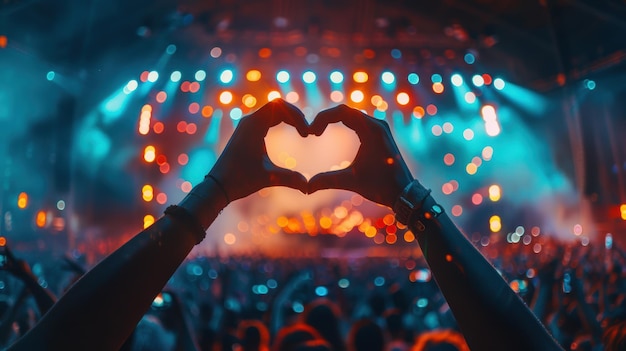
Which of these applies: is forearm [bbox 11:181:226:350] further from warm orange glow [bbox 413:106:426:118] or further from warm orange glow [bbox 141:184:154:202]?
warm orange glow [bbox 141:184:154:202]

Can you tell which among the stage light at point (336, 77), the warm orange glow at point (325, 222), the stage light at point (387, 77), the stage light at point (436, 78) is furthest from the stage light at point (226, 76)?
the warm orange glow at point (325, 222)

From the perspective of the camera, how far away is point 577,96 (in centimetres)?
1859

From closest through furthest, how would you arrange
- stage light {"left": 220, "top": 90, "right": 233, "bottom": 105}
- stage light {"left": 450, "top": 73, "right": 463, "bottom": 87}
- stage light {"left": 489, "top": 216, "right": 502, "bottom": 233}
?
stage light {"left": 450, "top": 73, "right": 463, "bottom": 87}
stage light {"left": 220, "top": 90, "right": 233, "bottom": 105}
stage light {"left": 489, "top": 216, "right": 502, "bottom": 233}

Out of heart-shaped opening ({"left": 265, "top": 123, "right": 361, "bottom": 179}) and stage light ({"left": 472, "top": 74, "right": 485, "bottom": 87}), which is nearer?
stage light ({"left": 472, "top": 74, "right": 485, "bottom": 87})

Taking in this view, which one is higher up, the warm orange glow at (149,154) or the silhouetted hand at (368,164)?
the warm orange glow at (149,154)

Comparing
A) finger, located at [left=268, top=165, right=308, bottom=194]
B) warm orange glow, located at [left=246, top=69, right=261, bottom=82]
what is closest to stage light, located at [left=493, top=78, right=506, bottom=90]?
warm orange glow, located at [left=246, top=69, right=261, bottom=82]

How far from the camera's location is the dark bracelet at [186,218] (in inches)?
49.5

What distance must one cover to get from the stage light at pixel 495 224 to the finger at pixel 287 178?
30327 millimetres

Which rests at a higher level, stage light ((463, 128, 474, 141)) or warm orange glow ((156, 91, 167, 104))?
warm orange glow ((156, 91, 167, 104))

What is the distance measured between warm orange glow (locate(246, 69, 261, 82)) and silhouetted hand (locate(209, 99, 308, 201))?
16264 mm

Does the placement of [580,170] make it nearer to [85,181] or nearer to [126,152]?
[126,152]

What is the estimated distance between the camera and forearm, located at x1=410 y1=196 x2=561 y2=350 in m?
1.09

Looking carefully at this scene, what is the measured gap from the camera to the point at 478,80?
60.2ft

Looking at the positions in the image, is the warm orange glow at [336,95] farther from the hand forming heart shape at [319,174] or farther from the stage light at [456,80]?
the hand forming heart shape at [319,174]
